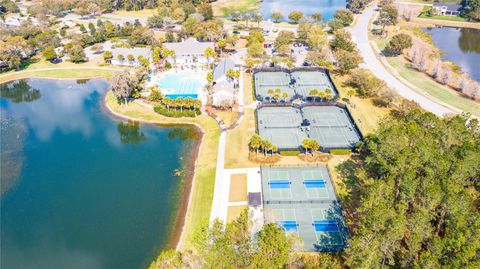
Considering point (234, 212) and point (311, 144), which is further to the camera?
point (311, 144)

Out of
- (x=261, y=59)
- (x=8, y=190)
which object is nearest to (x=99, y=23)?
(x=261, y=59)

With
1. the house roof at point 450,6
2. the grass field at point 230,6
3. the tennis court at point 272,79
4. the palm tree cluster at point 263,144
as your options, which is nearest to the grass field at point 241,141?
the palm tree cluster at point 263,144

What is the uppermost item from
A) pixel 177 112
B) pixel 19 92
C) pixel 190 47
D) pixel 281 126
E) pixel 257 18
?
pixel 257 18

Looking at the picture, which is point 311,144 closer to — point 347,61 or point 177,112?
point 177,112

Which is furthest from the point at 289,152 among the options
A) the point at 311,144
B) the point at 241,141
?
the point at 241,141

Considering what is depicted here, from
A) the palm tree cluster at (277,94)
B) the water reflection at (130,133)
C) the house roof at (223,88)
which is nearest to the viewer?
the water reflection at (130,133)

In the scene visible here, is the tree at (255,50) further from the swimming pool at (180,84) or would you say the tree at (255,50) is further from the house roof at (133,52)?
the house roof at (133,52)
